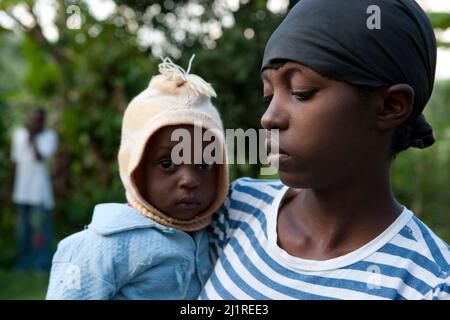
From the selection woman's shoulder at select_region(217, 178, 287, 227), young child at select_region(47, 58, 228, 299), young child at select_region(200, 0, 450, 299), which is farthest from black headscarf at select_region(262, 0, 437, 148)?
young child at select_region(47, 58, 228, 299)

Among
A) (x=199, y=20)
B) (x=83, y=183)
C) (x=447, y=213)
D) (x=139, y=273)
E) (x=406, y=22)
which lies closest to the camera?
(x=406, y=22)

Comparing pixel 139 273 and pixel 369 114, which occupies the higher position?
pixel 369 114

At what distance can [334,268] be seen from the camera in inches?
52.8

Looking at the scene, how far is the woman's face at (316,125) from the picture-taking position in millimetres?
1256

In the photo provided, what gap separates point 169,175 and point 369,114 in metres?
0.73

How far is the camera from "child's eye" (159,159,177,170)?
6.00 feet

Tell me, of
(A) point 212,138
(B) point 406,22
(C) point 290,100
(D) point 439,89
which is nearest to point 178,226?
(A) point 212,138

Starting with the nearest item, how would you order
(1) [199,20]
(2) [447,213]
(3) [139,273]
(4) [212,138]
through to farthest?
(3) [139,273], (4) [212,138], (1) [199,20], (2) [447,213]

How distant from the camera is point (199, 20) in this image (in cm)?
639

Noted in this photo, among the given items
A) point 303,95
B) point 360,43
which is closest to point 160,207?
point 303,95

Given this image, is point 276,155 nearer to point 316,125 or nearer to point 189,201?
point 316,125

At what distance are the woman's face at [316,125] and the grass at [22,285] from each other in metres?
4.59

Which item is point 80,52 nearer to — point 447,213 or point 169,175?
point 447,213

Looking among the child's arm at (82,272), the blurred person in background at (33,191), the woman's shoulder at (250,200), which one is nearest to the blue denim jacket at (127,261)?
the child's arm at (82,272)
